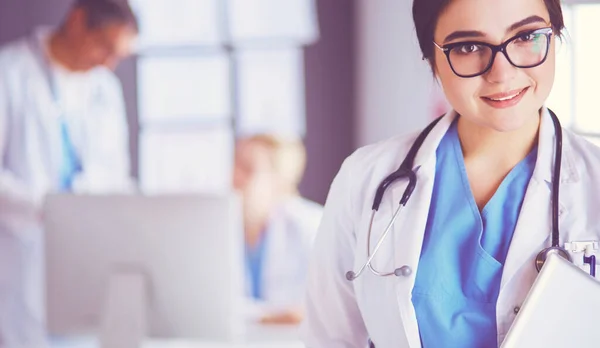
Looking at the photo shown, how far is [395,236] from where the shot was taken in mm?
1221

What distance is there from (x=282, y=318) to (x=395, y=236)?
153cm

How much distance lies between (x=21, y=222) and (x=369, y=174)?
2295 mm

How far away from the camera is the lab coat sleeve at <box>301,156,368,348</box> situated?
50.9 inches

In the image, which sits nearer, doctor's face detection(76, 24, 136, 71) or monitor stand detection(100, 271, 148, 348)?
monitor stand detection(100, 271, 148, 348)

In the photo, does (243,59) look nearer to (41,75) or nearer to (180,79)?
(180,79)

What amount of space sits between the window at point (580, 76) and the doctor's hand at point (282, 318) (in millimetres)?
1211

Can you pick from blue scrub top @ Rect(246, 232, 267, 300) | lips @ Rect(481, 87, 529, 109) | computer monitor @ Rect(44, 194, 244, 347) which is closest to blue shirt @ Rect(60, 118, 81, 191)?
blue scrub top @ Rect(246, 232, 267, 300)

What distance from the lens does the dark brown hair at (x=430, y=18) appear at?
1092 millimetres

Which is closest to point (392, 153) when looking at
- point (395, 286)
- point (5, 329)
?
point (395, 286)

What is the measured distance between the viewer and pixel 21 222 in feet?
10.4

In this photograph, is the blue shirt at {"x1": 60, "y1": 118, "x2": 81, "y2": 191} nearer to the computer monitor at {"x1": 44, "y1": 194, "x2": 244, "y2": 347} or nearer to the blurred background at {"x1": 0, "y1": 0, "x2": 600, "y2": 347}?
the blurred background at {"x1": 0, "y1": 0, "x2": 600, "y2": 347}

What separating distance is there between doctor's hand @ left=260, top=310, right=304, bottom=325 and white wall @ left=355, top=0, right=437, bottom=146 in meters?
0.76

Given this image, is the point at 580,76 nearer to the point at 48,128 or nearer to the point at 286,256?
the point at 286,256

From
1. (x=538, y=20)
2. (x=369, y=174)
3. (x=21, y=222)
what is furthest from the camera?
(x=21, y=222)
